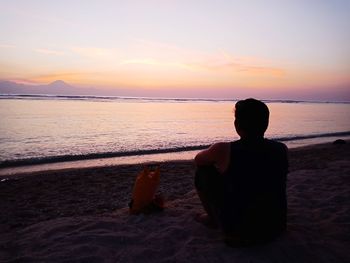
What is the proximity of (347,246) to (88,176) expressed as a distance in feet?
20.7

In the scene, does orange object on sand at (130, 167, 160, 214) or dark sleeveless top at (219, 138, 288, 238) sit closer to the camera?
dark sleeveless top at (219, 138, 288, 238)

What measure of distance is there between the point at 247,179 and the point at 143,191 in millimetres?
1809

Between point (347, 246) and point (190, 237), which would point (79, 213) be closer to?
point (190, 237)

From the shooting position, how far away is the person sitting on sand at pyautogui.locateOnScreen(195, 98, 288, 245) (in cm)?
353

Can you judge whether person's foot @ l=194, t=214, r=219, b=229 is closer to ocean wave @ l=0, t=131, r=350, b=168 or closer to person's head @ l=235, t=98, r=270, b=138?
person's head @ l=235, t=98, r=270, b=138

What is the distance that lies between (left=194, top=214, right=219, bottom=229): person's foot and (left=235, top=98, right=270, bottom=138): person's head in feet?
4.37

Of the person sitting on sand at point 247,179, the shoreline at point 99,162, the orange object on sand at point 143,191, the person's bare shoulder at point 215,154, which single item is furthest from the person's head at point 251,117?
the shoreline at point 99,162

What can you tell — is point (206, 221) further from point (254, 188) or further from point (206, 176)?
point (254, 188)

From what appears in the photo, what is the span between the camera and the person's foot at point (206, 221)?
4.36m

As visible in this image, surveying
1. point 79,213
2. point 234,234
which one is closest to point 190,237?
point 234,234

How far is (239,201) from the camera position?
3.71 m

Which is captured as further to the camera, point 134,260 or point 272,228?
point 272,228

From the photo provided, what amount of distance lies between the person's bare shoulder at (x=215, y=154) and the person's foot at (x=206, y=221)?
94cm

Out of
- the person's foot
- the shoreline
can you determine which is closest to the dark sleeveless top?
the person's foot
